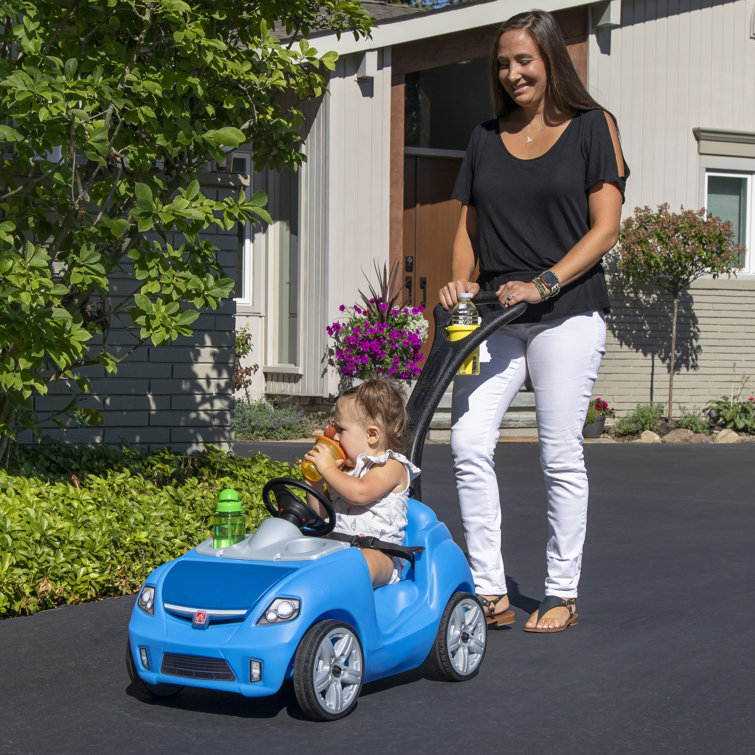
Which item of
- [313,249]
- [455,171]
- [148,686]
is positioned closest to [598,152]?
[148,686]

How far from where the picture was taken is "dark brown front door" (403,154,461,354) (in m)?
13.6

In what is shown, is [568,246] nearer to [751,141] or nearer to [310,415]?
[310,415]

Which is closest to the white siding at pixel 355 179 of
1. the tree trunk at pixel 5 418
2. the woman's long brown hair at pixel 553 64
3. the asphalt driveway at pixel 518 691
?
the tree trunk at pixel 5 418

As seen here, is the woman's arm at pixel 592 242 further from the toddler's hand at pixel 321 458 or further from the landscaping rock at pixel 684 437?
the landscaping rock at pixel 684 437

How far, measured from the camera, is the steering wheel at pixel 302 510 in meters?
3.53

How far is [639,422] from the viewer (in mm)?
12594

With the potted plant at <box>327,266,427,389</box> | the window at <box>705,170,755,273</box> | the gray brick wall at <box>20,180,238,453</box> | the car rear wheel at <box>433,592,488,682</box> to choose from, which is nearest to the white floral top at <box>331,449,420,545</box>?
the car rear wheel at <box>433,592,488,682</box>

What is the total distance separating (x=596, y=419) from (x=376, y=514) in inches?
348

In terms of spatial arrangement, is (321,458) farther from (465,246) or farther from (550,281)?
(465,246)

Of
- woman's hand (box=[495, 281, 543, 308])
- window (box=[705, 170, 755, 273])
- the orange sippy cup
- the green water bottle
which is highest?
window (box=[705, 170, 755, 273])

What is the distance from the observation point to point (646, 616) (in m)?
4.67

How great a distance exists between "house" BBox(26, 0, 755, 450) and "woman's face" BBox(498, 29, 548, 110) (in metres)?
7.68

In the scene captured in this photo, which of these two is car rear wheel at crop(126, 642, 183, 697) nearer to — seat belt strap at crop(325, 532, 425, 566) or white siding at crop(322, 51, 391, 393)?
seat belt strap at crop(325, 532, 425, 566)

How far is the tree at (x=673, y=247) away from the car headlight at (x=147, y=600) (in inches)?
392
